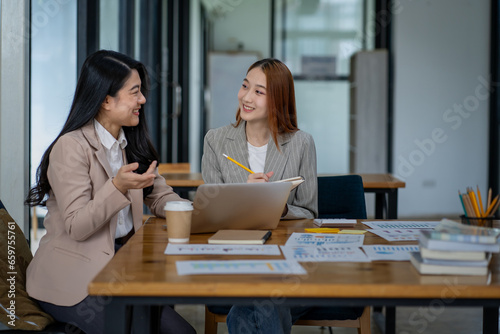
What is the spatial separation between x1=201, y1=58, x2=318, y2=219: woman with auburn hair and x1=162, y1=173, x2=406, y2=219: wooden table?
0.83 m

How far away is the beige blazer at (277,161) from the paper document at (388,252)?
0.68 m

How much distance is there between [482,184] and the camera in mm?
7133

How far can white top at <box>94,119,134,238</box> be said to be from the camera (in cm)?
175

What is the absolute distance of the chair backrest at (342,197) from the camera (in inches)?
94.5

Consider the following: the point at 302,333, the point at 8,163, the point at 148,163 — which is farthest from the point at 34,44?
the point at 302,333

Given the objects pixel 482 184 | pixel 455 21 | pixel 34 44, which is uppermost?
pixel 455 21

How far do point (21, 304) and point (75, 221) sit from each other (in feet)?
0.81

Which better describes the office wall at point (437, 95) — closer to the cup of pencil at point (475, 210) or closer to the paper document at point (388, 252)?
the cup of pencil at point (475, 210)

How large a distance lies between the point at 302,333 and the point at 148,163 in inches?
53.8

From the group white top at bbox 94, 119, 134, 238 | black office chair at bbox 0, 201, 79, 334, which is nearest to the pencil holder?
white top at bbox 94, 119, 134, 238

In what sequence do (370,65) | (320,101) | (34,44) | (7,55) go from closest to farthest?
(7,55), (34,44), (370,65), (320,101)

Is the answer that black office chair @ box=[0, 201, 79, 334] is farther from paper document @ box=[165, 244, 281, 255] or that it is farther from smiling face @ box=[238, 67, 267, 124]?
smiling face @ box=[238, 67, 267, 124]

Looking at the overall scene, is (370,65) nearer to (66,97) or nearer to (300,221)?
(66,97)

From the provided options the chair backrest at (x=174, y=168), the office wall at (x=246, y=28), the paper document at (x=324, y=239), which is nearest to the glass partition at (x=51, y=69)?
the chair backrest at (x=174, y=168)
